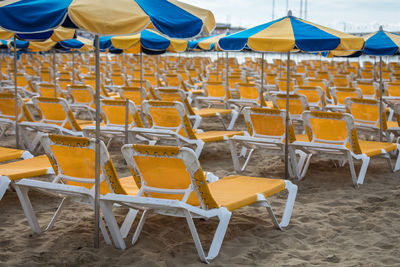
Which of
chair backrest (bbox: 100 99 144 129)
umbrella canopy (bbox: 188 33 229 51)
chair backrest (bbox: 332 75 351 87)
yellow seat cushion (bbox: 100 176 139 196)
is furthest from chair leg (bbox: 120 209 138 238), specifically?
chair backrest (bbox: 332 75 351 87)

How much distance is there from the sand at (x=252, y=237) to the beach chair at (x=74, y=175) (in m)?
0.24

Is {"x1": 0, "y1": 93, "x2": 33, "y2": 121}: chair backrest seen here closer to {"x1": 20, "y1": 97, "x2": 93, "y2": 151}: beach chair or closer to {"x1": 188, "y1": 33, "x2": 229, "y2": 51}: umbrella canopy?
{"x1": 20, "y1": 97, "x2": 93, "y2": 151}: beach chair

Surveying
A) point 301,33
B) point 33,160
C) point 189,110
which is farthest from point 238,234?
point 189,110

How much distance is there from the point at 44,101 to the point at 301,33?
3.33 meters

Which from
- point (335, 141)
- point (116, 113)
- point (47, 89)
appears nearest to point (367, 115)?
point (335, 141)

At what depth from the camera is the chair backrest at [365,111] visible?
288 inches

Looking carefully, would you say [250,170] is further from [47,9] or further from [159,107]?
[47,9]

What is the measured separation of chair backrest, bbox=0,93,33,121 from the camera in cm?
745

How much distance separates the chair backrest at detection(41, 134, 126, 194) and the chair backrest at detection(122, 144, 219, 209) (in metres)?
0.16

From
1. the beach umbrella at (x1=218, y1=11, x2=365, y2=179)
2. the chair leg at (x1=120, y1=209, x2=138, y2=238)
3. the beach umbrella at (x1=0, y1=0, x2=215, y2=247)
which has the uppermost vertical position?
the beach umbrella at (x1=0, y1=0, x2=215, y2=247)

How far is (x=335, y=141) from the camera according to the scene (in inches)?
241

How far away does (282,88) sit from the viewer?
40.8ft

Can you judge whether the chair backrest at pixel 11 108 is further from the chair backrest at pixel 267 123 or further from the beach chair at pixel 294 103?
the beach chair at pixel 294 103

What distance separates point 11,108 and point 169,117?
2173 millimetres
